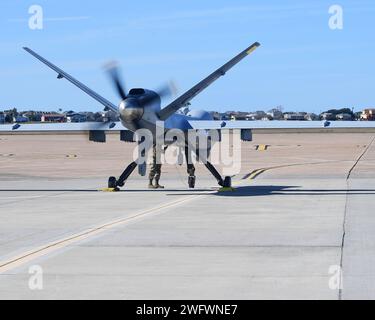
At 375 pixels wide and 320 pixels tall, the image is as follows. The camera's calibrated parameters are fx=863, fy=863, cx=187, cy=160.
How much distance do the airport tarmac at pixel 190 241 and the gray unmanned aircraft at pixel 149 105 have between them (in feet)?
7.28

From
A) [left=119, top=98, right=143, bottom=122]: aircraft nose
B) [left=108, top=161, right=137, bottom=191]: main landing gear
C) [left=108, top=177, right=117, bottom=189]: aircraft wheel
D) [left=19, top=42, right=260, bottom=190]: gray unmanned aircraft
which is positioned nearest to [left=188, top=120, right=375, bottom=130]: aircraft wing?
[left=19, top=42, right=260, bottom=190]: gray unmanned aircraft

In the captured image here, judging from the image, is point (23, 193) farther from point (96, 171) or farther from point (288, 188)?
point (96, 171)

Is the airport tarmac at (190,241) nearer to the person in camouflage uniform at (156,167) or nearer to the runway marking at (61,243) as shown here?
the runway marking at (61,243)

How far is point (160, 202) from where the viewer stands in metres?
24.9

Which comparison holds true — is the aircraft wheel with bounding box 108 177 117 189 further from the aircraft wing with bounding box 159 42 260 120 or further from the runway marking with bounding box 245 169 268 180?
the runway marking with bounding box 245 169 268 180

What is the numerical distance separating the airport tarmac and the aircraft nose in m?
2.47

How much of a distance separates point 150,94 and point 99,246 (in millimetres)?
11146

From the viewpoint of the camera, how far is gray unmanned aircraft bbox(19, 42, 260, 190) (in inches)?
1002

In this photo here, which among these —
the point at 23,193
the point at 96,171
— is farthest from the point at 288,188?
the point at 96,171

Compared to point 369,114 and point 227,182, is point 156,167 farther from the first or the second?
point 369,114

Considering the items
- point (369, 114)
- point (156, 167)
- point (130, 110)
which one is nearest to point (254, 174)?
point (156, 167)

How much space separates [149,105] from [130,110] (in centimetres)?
89

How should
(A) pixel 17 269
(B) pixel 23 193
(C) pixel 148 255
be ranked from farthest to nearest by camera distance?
(B) pixel 23 193 → (C) pixel 148 255 → (A) pixel 17 269
